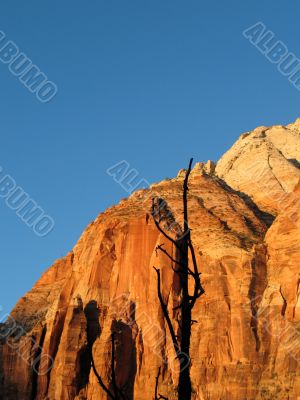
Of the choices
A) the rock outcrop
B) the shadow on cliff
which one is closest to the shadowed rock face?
the shadow on cliff

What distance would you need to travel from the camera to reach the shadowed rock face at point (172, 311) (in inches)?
3155

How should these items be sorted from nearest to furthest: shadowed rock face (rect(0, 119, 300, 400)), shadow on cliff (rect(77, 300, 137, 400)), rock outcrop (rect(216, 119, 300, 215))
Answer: shadowed rock face (rect(0, 119, 300, 400))
shadow on cliff (rect(77, 300, 137, 400))
rock outcrop (rect(216, 119, 300, 215))

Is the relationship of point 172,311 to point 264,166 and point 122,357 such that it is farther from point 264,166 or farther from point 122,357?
point 264,166

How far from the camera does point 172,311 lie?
83375 mm

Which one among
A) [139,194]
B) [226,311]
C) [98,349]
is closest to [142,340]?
[98,349]

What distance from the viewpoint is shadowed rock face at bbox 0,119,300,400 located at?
80.1 meters

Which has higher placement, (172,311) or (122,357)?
(172,311)

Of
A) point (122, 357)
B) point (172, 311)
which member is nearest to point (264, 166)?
point (122, 357)

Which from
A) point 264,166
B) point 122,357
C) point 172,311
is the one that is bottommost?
point 122,357

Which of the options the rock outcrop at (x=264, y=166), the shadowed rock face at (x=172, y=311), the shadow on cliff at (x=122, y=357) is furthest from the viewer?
the rock outcrop at (x=264, y=166)

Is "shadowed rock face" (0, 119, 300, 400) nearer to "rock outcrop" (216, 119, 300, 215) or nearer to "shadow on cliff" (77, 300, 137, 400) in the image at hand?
"shadow on cliff" (77, 300, 137, 400)

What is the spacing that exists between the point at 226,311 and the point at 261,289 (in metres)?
4.39

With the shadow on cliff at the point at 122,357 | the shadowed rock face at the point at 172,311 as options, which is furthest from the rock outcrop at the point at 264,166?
the shadow on cliff at the point at 122,357

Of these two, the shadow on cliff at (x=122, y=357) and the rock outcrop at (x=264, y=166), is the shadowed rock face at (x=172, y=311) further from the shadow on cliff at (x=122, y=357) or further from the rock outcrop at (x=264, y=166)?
the rock outcrop at (x=264, y=166)
